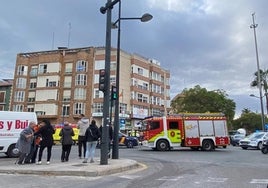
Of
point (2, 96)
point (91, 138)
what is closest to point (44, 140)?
point (91, 138)

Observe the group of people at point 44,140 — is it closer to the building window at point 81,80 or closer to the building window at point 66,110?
the building window at point 81,80

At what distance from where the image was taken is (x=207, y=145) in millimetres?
25188

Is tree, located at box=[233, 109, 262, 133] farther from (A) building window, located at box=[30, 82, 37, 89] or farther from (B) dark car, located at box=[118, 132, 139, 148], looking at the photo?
(B) dark car, located at box=[118, 132, 139, 148]

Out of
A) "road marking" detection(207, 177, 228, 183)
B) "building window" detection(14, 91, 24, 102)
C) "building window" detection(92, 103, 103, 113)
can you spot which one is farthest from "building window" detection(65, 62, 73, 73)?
"road marking" detection(207, 177, 228, 183)

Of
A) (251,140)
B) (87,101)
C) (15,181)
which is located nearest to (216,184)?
(15,181)

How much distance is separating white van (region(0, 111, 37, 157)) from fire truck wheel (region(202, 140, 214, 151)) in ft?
45.4

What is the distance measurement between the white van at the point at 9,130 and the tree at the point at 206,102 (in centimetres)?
4640

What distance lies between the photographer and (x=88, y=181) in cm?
945

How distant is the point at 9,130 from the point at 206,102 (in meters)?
48.3

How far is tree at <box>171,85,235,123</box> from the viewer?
200 feet

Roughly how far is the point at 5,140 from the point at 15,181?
8.49 metres

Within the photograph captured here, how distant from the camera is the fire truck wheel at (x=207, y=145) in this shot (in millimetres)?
25109

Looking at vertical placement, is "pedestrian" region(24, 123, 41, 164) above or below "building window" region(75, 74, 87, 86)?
below

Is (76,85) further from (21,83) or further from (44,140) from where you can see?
(44,140)
